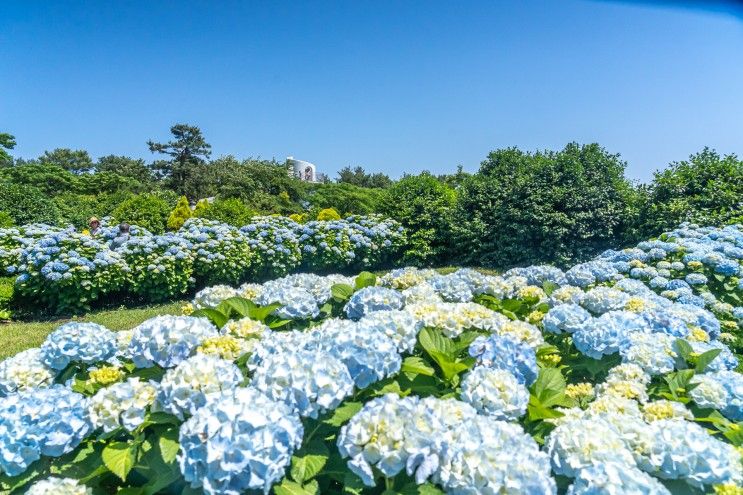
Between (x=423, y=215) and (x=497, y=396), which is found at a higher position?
(x=423, y=215)

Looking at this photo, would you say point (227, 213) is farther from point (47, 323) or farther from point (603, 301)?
point (603, 301)

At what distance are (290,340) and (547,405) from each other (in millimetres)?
838

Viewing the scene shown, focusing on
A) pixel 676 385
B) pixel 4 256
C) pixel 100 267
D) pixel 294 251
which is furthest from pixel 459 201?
pixel 676 385

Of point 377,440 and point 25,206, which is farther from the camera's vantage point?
point 25,206

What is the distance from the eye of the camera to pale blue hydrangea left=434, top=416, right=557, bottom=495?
1.07m

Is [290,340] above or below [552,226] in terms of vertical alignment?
below

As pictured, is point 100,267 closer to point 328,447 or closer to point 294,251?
point 294,251

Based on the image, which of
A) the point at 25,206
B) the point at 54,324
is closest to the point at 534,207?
the point at 54,324

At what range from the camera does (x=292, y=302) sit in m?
2.25

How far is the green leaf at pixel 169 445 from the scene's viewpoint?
1.25 m

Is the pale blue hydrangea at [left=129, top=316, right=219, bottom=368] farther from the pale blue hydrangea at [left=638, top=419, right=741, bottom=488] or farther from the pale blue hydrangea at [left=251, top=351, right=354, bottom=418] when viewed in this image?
the pale blue hydrangea at [left=638, top=419, right=741, bottom=488]

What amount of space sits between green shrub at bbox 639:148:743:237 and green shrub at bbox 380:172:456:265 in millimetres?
3491

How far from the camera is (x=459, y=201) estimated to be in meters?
9.84

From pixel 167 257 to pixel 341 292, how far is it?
5.12 metres
